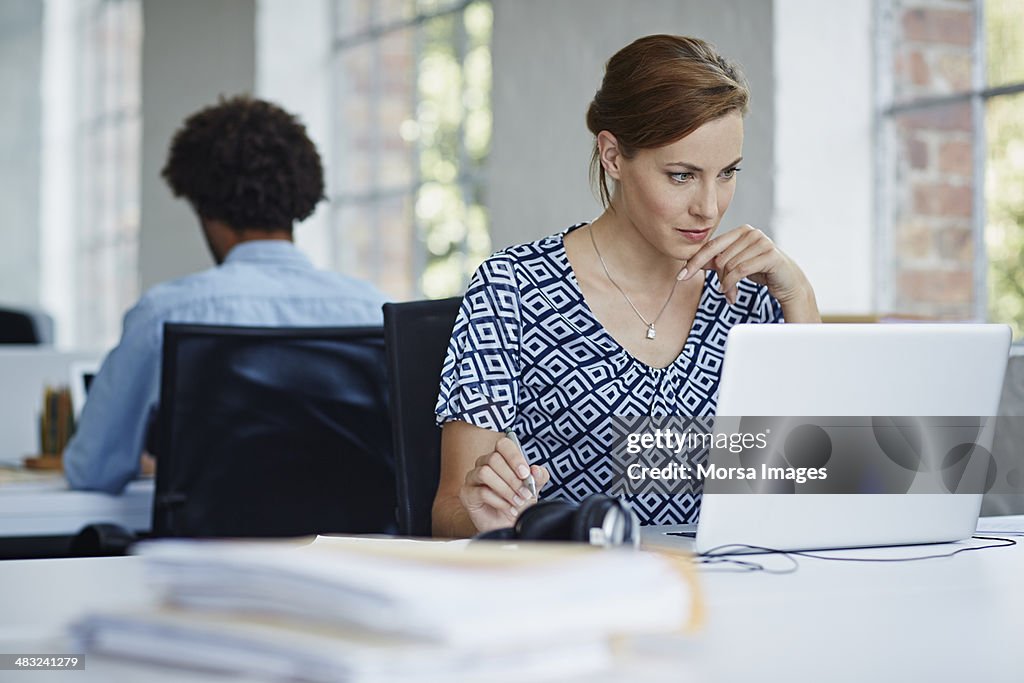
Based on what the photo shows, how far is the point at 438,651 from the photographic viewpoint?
0.62 metres

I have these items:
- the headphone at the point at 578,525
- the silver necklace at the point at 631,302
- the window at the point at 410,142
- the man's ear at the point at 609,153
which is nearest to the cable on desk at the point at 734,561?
the headphone at the point at 578,525

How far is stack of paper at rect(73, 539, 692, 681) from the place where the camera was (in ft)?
2.02

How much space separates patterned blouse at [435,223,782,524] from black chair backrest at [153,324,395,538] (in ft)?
1.74

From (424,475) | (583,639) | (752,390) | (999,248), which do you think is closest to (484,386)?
(424,475)

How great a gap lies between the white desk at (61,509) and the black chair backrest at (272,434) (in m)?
0.18

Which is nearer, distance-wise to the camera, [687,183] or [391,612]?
[391,612]

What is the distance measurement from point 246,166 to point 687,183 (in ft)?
3.86

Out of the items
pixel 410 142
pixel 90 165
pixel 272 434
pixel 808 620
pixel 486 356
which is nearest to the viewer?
pixel 808 620

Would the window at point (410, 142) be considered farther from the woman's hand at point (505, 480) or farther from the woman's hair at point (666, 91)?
the woman's hand at point (505, 480)

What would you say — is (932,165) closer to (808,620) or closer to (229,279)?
(229,279)

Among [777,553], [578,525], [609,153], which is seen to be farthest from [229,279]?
[578,525]

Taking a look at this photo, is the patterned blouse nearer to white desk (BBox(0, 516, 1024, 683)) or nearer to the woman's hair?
the woman's hair

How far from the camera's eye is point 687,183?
5.72 ft

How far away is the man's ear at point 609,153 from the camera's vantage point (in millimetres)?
1811
